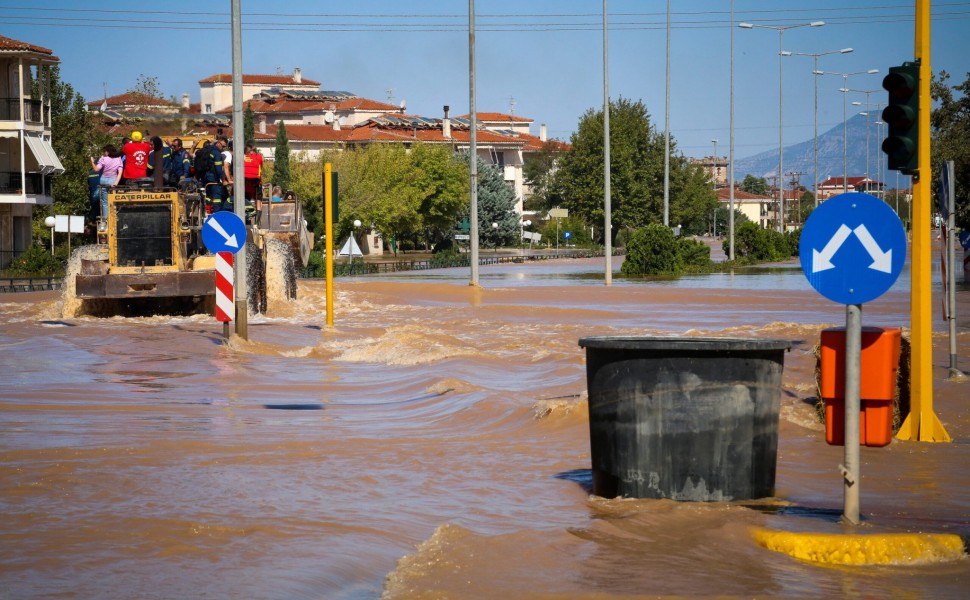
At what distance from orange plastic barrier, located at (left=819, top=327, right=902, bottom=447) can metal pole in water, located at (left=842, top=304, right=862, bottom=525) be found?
25 centimetres

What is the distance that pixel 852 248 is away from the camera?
7648 millimetres

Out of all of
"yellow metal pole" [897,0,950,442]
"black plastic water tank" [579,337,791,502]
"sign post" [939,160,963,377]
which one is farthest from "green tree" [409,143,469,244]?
"black plastic water tank" [579,337,791,502]

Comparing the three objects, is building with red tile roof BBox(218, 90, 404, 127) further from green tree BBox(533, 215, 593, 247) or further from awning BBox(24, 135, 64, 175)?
awning BBox(24, 135, 64, 175)

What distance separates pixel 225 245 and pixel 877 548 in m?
14.2

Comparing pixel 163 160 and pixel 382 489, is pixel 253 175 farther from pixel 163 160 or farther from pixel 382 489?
pixel 382 489

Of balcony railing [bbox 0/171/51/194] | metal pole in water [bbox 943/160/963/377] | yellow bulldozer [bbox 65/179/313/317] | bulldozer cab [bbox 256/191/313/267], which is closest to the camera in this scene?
metal pole in water [bbox 943/160/963/377]

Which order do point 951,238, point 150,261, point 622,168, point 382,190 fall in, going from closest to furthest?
1. point 951,238
2. point 150,261
3. point 382,190
4. point 622,168

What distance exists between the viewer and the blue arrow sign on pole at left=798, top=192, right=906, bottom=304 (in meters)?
7.56

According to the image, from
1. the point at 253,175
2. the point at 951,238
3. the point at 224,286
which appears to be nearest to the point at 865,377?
the point at 951,238

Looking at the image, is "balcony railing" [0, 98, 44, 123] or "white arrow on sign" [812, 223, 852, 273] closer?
"white arrow on sign" [812, 223, 852, 273]

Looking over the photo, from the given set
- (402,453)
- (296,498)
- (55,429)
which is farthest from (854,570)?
(55,429)

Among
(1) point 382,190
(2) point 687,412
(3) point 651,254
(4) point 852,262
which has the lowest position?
(2) point 687,412

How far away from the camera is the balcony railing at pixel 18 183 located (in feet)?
192

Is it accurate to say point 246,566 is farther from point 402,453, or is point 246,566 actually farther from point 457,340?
point 457,340
